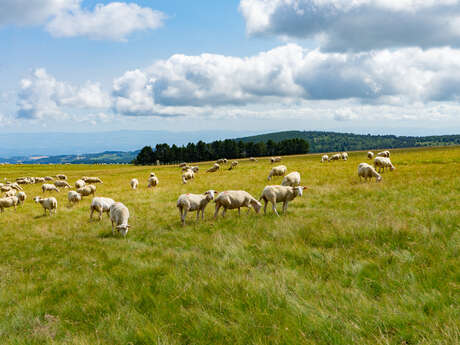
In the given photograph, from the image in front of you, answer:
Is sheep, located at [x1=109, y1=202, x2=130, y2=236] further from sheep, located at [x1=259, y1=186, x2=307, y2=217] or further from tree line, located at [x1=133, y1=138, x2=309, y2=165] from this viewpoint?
tree line, located at [x1=133, y1=138, x2=309, y2=165]

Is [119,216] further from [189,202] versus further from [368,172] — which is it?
[368,172]

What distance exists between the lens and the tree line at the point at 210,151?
128 meters

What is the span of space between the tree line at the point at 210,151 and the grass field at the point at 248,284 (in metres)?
117

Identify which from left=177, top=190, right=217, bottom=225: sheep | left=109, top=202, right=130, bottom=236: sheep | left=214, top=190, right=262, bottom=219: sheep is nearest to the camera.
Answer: left=109, top=202, right=130, bottom=236: sheep

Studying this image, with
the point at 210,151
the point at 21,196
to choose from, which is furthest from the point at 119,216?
the point at 210,151

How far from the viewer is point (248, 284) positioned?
5875mm

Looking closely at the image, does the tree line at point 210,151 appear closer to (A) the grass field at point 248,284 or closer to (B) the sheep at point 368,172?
(B) the sheep at point 368,172

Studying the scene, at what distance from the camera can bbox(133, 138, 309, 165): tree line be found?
128m

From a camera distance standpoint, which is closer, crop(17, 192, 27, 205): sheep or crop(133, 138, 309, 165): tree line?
crop(17, 192, 27, 205): sheep

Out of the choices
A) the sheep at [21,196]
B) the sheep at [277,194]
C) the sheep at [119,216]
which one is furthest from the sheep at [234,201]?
the sheep at [21,196]

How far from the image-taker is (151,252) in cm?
910

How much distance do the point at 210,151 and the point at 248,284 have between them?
12353 centimetres

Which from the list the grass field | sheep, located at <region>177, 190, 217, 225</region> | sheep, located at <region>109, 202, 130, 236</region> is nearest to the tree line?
sheep, located at <region>177, 190, 217, 225</region>

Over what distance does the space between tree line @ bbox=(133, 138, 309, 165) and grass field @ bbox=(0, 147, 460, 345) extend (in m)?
117
